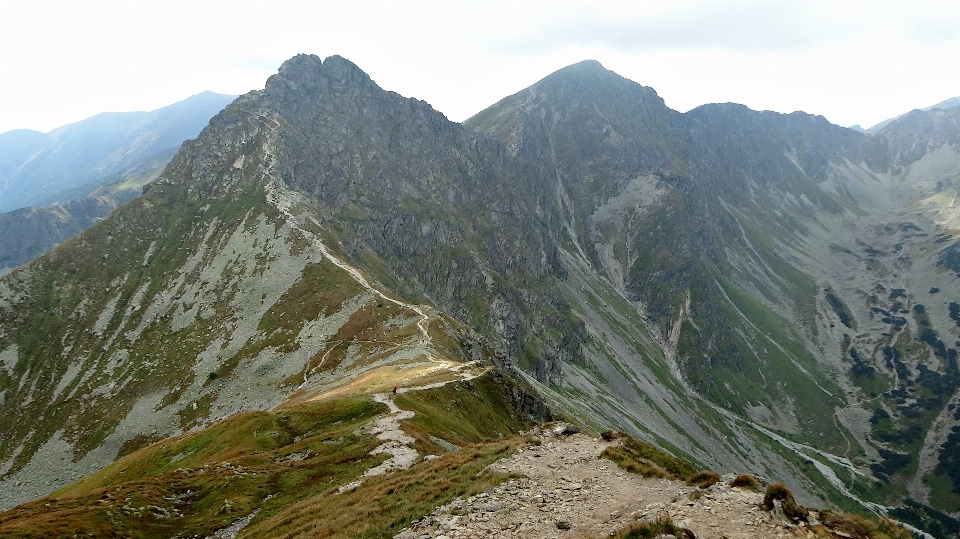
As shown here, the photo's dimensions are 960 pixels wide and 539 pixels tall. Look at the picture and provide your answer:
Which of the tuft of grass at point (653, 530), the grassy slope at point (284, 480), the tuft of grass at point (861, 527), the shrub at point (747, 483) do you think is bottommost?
the grassy slope at point (284, 480)

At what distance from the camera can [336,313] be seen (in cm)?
10525

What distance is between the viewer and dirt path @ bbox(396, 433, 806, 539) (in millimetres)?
18812

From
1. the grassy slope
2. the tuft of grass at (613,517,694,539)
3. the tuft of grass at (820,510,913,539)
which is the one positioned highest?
the tuft of grass at (613,517,694,539)

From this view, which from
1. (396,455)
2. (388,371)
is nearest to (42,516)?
(396,455)

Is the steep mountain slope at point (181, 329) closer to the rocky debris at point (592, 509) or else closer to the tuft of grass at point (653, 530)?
the rocky debris at point (592, 509)

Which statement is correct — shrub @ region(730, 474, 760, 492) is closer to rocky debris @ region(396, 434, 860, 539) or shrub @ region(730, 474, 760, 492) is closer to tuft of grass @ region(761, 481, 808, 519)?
rocky debris @ region(396, 434, 860, 539)

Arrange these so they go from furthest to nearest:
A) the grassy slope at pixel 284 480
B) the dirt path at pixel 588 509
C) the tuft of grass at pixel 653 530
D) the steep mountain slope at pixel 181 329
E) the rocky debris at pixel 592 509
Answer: the steep mountain slope at pixel 181 329, the grassy slope at pixel 284 480, the dirt path at pixel 588 509, the rocky debris at pixel 592 509, the tuft of grass at pixel 653 530

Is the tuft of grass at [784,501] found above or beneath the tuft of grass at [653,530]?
beneath

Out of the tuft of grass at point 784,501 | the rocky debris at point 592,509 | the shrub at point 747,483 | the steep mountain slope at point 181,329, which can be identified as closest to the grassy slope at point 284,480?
the rocky debris at point 592,509

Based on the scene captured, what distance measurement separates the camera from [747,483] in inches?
861

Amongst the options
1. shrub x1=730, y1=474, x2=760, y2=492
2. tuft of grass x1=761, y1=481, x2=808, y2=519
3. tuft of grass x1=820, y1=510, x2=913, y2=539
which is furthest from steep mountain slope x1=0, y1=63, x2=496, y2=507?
tuft of grass x1=820, y1=510, x2=913, y2=539

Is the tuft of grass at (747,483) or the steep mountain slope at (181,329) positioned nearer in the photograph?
the tuft of grass at (747,483)

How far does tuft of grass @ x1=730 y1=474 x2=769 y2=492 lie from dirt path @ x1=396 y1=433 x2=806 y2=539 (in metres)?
0.55

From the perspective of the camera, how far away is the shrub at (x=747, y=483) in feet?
71.1
